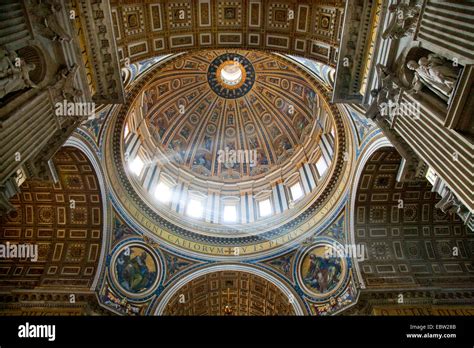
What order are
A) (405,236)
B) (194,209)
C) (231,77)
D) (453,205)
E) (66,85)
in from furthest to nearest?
(231,77)
(194,209)
(405,236)
(66,85)
(453,205)

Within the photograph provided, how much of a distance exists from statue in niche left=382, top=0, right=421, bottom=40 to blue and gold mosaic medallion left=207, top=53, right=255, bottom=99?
17042 mm

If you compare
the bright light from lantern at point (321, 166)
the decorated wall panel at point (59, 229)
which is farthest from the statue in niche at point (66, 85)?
the bright light from lantern at point (321, 166)

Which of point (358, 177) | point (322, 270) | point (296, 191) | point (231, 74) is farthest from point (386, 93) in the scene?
point (231, 74)

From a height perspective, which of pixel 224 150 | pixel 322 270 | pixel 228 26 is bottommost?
pixel 322 270

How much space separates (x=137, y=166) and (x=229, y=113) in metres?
9.40

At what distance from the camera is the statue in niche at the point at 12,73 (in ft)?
22.8

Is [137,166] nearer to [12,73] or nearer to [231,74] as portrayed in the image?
[231,74]

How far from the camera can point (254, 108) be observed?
26.9m

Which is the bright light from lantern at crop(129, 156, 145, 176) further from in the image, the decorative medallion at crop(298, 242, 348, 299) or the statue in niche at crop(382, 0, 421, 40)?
the statue in niche at crop(382, 0, 421, 40)

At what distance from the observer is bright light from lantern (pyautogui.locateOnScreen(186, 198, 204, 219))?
70.2 ft

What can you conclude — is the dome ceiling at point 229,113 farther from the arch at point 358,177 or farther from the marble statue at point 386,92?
the marble statue at point 386,92

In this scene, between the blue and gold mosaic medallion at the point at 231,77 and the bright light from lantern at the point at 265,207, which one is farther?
the blue and gold mosaic medallion at the point at 231,77

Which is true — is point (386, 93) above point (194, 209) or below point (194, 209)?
below

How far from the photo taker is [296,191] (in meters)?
21.5
